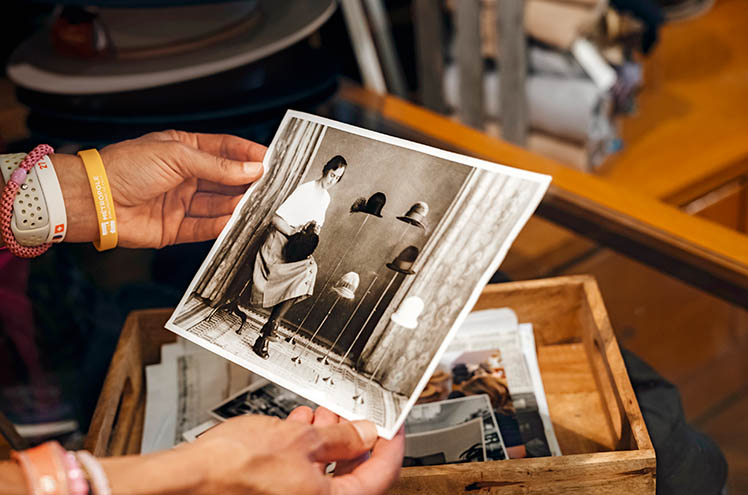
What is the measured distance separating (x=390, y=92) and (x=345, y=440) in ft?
3.74

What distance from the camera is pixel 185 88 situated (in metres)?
0.93

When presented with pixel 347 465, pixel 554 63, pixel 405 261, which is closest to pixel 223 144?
pixel 405 261

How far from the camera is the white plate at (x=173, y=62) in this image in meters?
0.91

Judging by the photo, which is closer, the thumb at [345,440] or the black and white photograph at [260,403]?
the thumb at [345,440]

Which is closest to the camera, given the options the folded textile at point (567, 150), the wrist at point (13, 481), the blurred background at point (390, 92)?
the wrist at point (13, 481)

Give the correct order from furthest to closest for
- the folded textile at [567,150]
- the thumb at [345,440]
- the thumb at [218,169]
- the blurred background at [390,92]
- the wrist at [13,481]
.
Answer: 1. the folded textile at [567,150]
2. the blurred background at [390,92]
3. the thumb at [218,169]
4. the thumb at [345,440]
5. the wrist at [13,481]

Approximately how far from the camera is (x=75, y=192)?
651mm

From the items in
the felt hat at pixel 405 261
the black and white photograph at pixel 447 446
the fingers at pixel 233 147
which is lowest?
the black and white photograph at pixel 447 446

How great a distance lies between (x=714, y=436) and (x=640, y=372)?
0.14 metres

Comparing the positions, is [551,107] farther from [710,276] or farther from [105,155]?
[105,155]

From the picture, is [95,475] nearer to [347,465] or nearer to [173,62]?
[347,465]

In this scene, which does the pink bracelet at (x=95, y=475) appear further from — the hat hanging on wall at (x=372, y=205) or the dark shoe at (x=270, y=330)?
the hat hanging on wall at (x=372, y=205)

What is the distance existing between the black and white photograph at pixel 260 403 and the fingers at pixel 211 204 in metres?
0.23

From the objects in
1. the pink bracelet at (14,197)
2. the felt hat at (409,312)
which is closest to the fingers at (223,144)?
the pink bracelet at (14,197)
